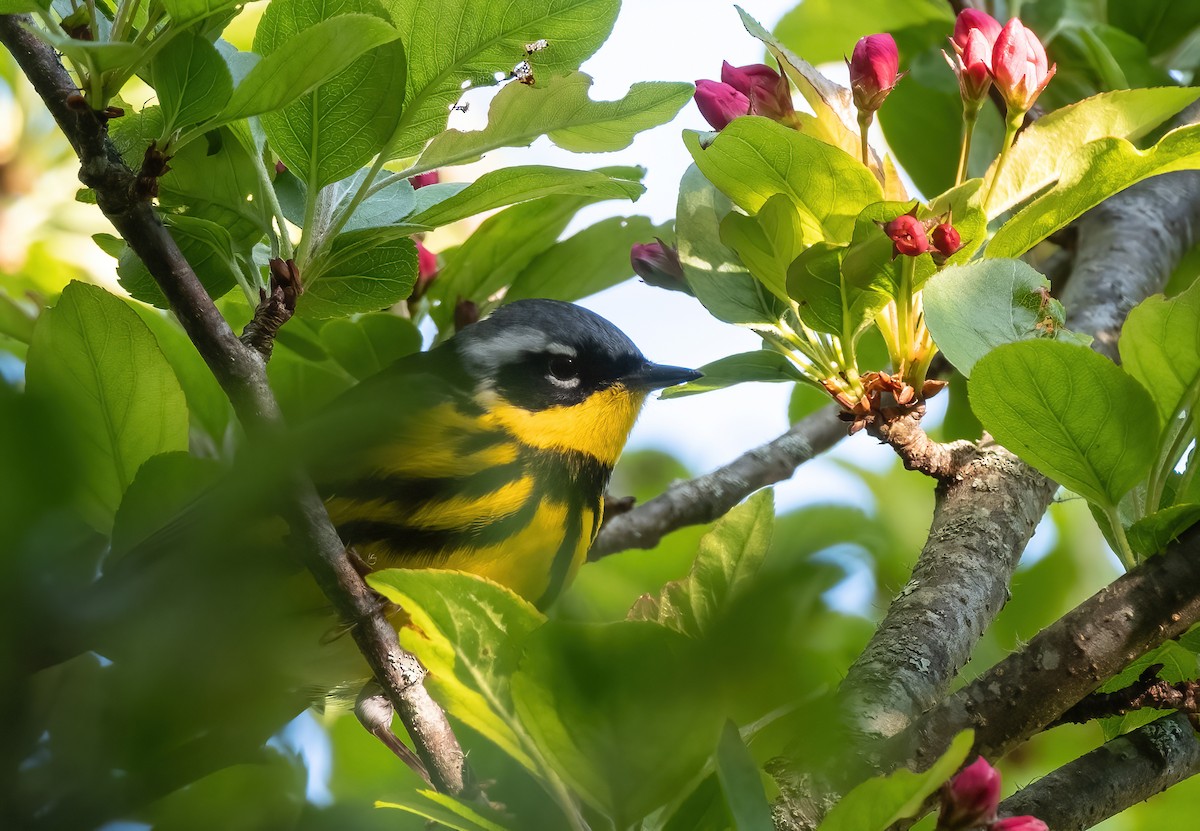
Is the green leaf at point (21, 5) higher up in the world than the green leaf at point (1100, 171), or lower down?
higher up

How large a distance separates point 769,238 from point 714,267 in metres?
0.27

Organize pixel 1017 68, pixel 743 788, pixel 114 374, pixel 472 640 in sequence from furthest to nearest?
1. pixel 1017 68
2. pixel 114 374
3. pixel 472 640
4. pixel 743 788

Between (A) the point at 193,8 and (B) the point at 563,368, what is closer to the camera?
(A) the point at 193,8

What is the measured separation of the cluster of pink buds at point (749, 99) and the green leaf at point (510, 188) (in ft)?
0.80

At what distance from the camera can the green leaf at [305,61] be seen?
4.58 feet

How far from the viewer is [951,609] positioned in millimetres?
1920

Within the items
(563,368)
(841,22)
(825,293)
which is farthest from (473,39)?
(841,22)

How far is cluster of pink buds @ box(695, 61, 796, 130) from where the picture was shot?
6.86 ft

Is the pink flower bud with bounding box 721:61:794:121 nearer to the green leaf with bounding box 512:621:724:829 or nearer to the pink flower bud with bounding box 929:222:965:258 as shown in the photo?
the pink flower bud with bounding box 929:222:965:258

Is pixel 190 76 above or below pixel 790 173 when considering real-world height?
above

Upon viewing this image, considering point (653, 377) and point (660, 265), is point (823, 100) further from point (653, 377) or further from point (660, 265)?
point (653, 377)

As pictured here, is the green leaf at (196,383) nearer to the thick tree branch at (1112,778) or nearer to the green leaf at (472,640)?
the green leaf at (472,640)

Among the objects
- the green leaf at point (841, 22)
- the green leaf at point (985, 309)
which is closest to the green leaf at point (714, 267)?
the green leaf at point (985, 309)

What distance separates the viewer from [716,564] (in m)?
1.54
